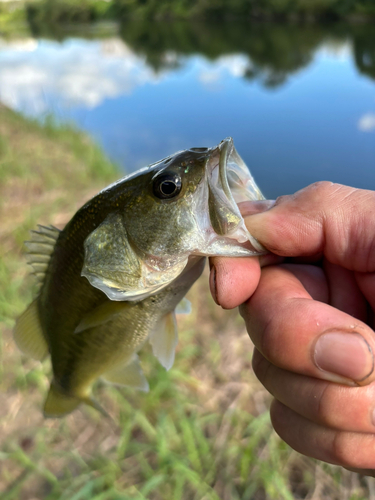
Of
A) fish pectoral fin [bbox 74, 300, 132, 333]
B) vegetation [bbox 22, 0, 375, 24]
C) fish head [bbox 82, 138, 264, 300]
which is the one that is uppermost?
vegetation [bbox 22, 0, 375, 24]

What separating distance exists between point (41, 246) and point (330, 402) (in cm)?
134

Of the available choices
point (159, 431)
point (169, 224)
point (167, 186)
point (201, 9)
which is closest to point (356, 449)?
point (169, 224)

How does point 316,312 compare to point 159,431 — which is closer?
point 316,312

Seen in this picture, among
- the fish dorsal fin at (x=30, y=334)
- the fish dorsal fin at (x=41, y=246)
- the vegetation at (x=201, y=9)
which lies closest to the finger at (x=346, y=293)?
the fish dorsal fin at (x=41, y=246)

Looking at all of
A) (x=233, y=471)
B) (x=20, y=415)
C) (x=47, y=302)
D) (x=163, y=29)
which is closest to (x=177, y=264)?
(x=47, y=302)

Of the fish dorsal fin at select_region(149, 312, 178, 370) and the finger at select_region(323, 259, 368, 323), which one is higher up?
the finger at select_region(323, 259, 368, 323)

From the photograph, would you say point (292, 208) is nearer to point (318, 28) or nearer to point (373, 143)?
point (373, 143)

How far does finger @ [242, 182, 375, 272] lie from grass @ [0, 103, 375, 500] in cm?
157

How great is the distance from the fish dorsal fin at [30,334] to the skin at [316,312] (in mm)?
976

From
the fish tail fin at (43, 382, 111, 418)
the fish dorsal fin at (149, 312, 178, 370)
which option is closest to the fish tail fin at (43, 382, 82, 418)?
the fish tail fin at (43, 382, 111, 418)

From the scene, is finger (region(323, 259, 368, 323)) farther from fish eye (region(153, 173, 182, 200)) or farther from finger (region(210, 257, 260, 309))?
fish eye (region(153, 173, 182, 200))

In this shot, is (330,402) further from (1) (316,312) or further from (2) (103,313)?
(2) (103,313)

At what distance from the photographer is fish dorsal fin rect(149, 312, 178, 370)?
1.68m

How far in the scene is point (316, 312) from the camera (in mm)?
1184
